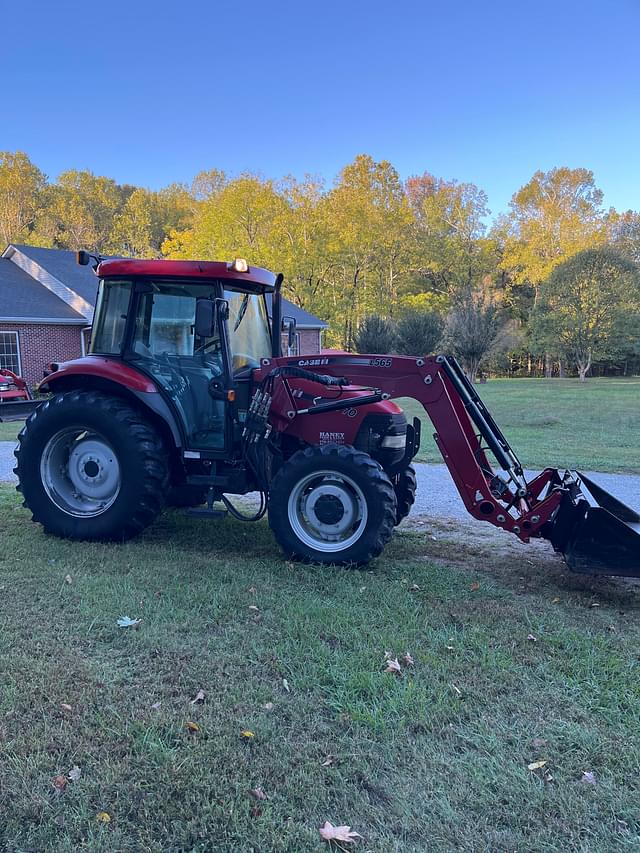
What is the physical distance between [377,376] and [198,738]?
3.33 meters

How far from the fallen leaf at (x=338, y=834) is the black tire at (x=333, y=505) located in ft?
9.08

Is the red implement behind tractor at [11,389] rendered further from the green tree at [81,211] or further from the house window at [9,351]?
the green tree at [81,211]

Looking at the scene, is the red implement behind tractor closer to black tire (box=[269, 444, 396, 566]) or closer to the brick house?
the brick house

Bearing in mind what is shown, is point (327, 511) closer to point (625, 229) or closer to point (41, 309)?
point (41, 309)

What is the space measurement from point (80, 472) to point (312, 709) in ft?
12.0

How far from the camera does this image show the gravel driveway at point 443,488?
7488mm

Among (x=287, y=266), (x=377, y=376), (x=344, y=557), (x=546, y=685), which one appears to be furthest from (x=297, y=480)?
(x=287, y=266)

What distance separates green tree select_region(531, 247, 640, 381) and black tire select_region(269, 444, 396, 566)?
33.7m

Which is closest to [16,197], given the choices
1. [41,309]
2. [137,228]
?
[137,228]

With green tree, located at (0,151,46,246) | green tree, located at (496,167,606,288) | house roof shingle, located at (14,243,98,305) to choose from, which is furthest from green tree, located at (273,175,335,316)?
green tree, located at (0,151,46,246)

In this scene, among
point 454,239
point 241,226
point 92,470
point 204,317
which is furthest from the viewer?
point 454,239

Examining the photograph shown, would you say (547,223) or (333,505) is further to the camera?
(547,223)

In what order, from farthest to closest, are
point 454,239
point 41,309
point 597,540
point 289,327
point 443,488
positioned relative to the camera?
point 454,239, point 41,309, point 443,488, point 289,327, point 597,540

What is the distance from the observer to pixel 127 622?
407cm
